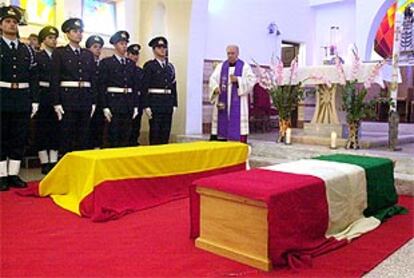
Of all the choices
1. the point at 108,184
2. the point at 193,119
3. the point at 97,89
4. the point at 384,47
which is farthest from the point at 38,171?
the point at 384,47

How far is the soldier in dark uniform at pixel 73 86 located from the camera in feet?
14.8

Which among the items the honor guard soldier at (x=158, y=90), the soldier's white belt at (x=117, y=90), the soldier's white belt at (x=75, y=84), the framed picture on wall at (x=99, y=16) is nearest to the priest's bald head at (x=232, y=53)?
the honor guard soldier at (x=158, y=90)

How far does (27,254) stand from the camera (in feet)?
7.81

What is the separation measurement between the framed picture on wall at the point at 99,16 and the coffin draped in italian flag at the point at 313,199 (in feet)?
13.8

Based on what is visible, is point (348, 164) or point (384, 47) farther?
point (384, 47)

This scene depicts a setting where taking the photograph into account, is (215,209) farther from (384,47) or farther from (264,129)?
(384,47)

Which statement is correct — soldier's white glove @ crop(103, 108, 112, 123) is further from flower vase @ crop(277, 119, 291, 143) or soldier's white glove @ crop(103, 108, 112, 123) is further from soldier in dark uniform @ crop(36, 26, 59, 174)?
Answer: flower vase @ crop(277, 119, 291, 143)

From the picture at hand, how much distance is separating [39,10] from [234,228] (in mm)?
4457

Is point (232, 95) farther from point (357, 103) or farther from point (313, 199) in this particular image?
point (313, 199)

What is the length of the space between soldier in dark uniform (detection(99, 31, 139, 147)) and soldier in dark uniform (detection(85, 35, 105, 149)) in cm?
15

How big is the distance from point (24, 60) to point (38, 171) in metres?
1.46

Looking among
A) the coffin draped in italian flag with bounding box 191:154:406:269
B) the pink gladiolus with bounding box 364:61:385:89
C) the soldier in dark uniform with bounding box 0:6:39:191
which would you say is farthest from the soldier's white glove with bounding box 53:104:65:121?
the pink gladiolus with bounding box 364:61:385:89

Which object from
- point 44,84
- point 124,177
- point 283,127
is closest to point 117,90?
point 44,84

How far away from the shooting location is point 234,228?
239cm
